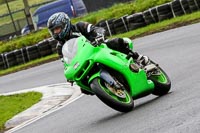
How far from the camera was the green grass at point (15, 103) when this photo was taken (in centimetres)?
1452

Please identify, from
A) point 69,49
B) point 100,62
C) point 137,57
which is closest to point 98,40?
point 69,49

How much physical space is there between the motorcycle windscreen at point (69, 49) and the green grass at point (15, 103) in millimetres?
3700

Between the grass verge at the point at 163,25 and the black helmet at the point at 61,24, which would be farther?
the grass verge at the point at 163,25

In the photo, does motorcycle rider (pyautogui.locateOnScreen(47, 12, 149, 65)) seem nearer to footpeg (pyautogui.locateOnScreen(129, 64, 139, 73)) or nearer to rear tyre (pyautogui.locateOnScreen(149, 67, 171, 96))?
rear tyre (pyautogui.locateOnScreen(149, 67, 171, 96))

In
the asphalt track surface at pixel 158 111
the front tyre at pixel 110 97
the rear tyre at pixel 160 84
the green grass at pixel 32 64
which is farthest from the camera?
the green grass at pixel 32 64

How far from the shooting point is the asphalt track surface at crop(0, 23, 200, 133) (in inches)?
315

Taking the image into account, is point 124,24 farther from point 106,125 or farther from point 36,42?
point 106,125

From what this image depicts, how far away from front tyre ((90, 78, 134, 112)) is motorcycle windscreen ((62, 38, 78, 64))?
0.70m

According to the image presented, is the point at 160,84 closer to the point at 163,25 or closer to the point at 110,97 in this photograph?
the point at 110,97

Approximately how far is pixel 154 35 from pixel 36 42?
9626mm

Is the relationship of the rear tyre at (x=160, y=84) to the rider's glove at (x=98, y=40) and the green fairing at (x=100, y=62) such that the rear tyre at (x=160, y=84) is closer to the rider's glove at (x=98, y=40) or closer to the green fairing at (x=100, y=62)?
the green fairing at (x=100, y=62)

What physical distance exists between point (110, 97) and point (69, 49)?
1207 millimetres

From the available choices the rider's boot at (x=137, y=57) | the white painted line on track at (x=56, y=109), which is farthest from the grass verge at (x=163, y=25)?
the rider's boot at (x=137, y=57)

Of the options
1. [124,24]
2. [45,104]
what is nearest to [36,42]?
[124,24]
